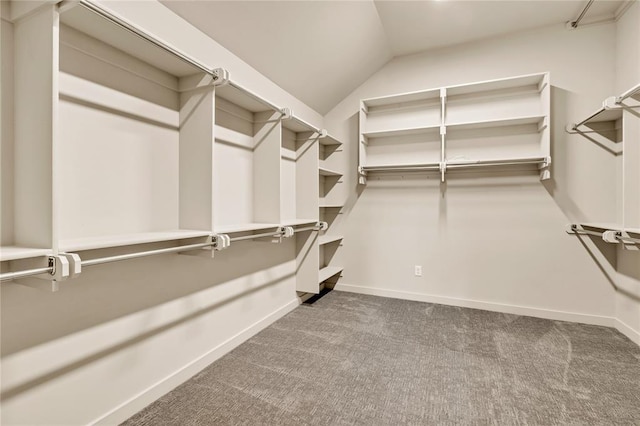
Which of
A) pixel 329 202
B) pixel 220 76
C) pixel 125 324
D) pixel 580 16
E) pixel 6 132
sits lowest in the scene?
pixel 125 324

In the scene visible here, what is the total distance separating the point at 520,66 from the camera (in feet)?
10.8

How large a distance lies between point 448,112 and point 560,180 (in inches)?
52.2

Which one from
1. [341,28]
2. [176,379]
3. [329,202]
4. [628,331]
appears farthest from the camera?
[329,202]

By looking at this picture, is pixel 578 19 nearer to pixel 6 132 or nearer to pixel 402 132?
pixel 402 132

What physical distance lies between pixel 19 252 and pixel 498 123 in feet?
12.4

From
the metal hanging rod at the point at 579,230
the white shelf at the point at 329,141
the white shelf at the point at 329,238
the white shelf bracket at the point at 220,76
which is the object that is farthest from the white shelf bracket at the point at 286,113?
the metal hanging rod at the point at 579,230

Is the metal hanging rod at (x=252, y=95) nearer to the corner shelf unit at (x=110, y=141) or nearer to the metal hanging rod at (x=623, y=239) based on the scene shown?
the corner shelf unit at (x=110, y=141)

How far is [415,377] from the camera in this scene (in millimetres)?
2105

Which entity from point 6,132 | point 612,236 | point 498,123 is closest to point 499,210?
point 498,123

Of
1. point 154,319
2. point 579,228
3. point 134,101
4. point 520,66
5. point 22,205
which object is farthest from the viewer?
point 520,66

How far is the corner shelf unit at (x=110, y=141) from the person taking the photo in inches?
46.2

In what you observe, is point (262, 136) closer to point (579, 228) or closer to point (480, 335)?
point (480, 335)

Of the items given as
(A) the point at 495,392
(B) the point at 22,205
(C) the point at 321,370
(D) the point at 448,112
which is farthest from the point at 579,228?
(B) the point at 22,205

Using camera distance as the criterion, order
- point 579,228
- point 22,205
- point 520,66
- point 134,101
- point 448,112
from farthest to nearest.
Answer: point 448,112
point 520,66
point 579,228
point 134,101
point 22,205
